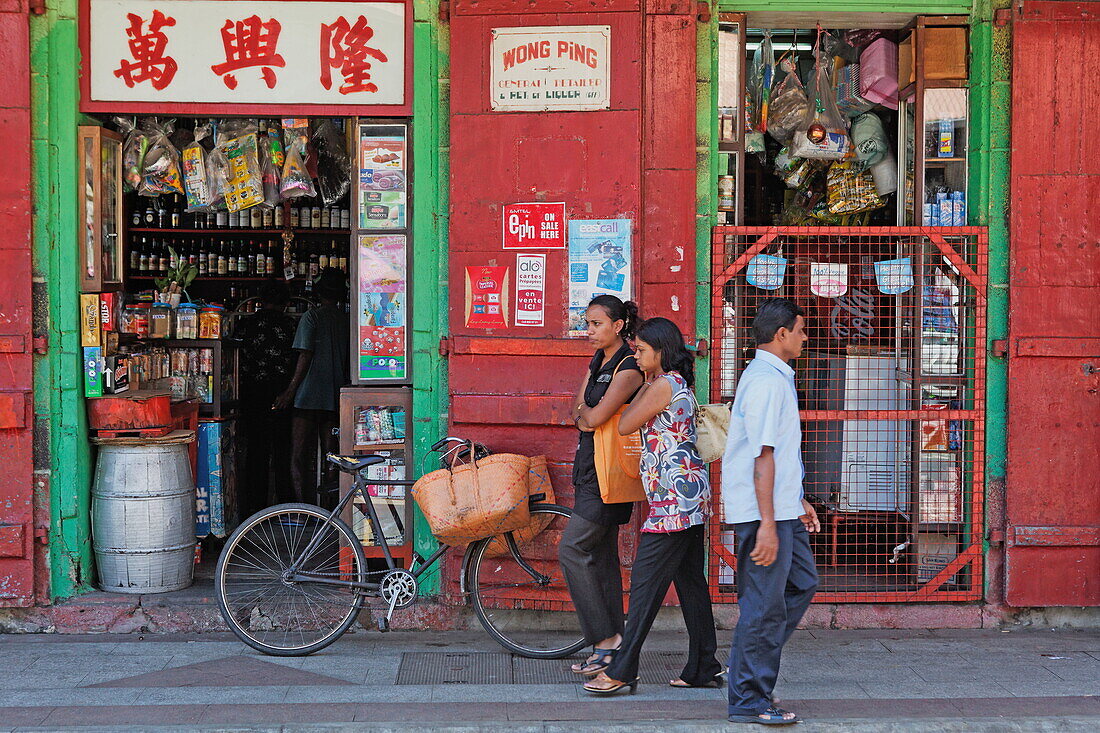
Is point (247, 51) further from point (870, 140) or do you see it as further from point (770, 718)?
point (770, 718)

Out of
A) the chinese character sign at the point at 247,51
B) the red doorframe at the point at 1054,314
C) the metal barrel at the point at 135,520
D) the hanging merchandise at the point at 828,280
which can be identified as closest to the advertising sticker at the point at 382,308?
the chinese character sign at the point at 247,51

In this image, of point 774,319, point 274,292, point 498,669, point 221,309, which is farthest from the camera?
point 274,292

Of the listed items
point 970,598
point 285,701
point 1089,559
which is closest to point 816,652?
point 970,598

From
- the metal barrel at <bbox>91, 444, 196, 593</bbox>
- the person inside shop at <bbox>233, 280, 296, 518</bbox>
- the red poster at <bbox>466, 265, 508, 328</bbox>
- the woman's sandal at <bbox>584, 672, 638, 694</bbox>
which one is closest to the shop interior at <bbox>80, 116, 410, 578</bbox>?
the metal barrel at <bbox>91, 444, 196, 593</bbox>

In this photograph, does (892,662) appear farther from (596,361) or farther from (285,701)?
(285,701)

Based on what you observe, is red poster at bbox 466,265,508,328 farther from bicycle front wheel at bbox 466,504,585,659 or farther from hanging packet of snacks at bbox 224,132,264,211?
hanging packet of snacks at bbox 224,132,264,211

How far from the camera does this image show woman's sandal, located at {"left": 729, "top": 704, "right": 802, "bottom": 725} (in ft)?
14.9

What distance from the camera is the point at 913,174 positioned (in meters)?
6.40

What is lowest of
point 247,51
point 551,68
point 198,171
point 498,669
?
point 498,669

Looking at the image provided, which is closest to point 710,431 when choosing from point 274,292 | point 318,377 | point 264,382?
point 318,377

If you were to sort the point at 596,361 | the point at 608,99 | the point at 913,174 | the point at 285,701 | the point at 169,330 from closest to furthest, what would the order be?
the point at 285,701, the point at 596,361, the point at 608,99, the point at 913,174, the point at 169,330

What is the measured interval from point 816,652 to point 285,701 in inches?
107

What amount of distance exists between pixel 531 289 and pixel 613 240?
0.53 metres

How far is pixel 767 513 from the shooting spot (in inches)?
171
